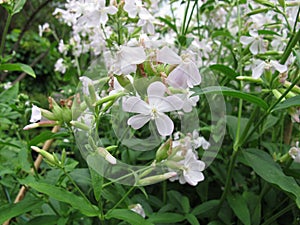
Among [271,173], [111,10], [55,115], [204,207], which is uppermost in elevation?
[111,10]

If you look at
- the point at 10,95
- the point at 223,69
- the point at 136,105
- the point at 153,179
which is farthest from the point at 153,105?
the point at 10,95

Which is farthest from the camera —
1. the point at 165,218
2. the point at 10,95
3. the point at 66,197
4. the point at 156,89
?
the point at 10,95

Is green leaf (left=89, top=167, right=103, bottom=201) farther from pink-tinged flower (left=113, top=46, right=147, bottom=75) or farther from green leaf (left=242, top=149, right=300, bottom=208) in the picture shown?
green leaf (left=242, top=149, right=300, bottom=208)

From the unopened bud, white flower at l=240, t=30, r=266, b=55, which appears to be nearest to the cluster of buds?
the unopened bud

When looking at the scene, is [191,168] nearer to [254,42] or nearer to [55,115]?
[55,115]

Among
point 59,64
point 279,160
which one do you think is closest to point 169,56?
point 279,160

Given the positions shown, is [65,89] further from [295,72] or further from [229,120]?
[295,72]
